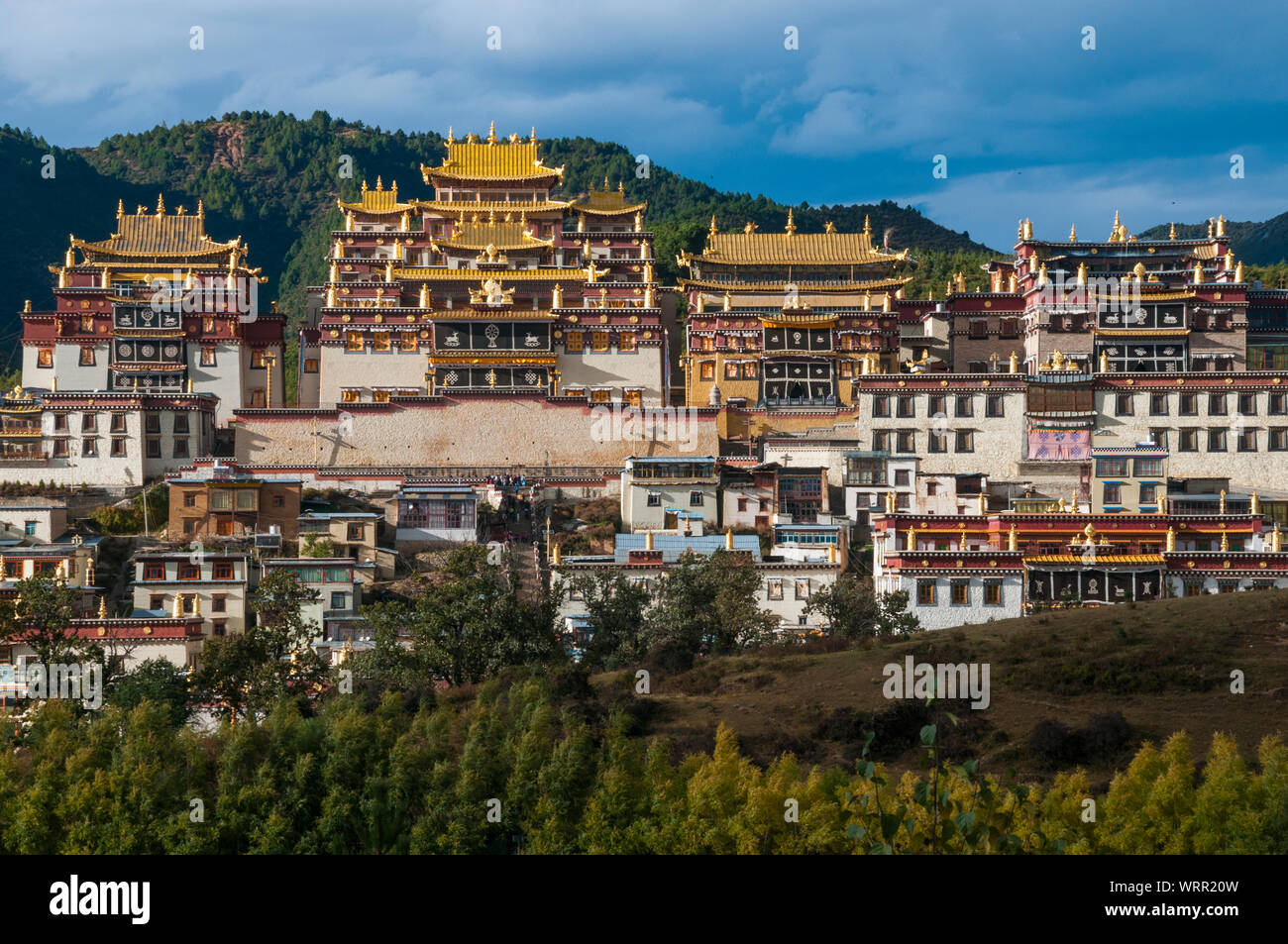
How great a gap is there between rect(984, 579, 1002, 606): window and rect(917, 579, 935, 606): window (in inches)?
68.0

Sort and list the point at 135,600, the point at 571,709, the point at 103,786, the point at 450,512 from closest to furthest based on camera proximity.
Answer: the point at 103,786
the point at 571,709
the point at 135,600
the point at 450,512

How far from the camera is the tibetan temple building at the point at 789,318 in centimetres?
7438

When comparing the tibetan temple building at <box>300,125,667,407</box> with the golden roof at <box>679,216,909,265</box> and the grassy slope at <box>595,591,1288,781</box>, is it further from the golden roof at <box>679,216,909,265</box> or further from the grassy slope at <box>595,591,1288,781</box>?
the grassy slope at <box>595,591,1288,781</box>

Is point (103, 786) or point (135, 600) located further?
point (135, 600)

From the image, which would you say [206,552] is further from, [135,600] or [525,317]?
[525,317]

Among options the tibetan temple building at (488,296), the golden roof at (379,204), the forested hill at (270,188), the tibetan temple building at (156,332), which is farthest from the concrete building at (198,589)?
the forested hill at (270,188)

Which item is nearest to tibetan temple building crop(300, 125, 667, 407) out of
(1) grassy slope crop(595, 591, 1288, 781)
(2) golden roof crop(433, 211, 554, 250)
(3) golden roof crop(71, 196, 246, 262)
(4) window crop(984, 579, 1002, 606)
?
(2) golden roof crop(433, 211, 554, 250)

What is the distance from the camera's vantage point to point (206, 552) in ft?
178

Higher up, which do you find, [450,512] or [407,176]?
[407,176]

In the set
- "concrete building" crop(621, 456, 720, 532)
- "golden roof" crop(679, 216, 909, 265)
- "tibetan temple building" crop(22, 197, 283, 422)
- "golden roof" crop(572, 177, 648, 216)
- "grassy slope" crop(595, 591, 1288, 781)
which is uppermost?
"golden roof" crop(572, 177, 648, 216)

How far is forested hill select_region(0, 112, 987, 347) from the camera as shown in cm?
15000
